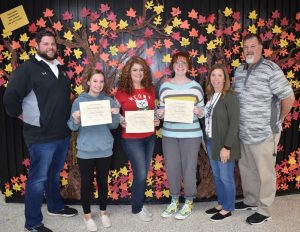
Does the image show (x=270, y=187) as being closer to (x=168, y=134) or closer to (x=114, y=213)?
(x=168, y=134)

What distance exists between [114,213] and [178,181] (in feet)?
2.53

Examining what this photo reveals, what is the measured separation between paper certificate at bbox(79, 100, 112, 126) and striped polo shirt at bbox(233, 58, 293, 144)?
1.28 meters

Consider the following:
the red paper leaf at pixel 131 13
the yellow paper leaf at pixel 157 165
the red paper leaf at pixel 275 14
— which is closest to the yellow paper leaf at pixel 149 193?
the yellow paper leaf at pixel 157 165

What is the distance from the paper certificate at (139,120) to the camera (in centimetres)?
268

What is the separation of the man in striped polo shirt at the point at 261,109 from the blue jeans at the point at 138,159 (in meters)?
0.93

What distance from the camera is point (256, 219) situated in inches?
111

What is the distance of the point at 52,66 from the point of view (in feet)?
8.68

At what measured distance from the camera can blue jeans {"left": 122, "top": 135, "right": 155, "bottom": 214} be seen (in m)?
2.73

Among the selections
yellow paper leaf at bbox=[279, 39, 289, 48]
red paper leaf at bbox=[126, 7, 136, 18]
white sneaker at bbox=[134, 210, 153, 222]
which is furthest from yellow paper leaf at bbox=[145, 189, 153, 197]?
yellow paper leaf at bbox=[279, 39, 289, 48]

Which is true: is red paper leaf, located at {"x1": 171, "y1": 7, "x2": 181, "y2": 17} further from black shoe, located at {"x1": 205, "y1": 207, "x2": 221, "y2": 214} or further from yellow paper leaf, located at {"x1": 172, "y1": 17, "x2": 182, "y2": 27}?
black shoe, located at {"x1": 205, "y1": 207, "x2": 221, "y2": 214}

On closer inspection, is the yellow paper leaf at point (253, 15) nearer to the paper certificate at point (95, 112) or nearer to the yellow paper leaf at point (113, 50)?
the yellow paper leaf at point (113, 50)

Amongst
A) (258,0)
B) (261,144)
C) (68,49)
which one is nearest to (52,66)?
(68,49)

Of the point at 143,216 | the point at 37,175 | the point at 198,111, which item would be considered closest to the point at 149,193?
the point at 143,216

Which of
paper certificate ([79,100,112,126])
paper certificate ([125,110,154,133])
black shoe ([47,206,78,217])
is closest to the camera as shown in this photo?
paper certificate ([79,100,112,126])
